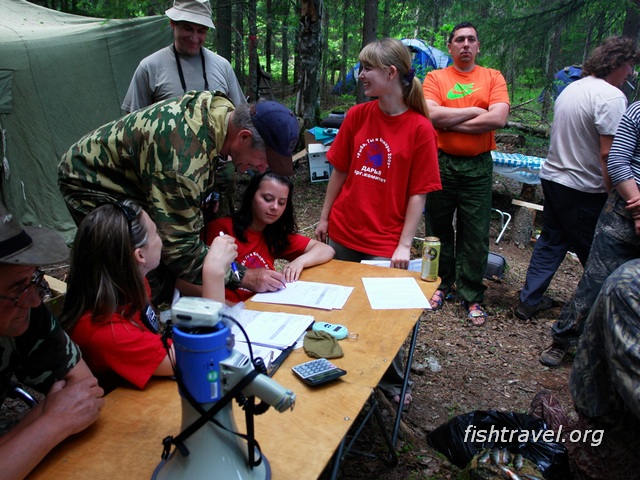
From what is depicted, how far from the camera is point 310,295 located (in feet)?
7.20

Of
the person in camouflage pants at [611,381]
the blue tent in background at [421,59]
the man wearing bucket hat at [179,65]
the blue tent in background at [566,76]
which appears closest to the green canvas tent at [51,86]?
the man wearing bucket hat at [179,65]

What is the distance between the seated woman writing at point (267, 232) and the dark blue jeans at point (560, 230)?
6.37 ft

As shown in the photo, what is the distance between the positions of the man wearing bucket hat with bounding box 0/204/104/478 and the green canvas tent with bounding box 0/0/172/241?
13.3 feet

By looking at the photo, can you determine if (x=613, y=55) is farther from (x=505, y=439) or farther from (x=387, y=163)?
(x=505, y=439)

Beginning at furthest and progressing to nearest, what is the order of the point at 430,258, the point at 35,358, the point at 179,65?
the point at 179,65, the point at 430,258, the point at 35,358

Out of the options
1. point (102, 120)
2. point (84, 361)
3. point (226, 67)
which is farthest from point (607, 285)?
point (102, 120)

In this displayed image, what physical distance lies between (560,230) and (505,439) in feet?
6.62

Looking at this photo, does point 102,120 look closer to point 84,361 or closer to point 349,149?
point 349,149

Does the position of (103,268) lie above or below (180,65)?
below

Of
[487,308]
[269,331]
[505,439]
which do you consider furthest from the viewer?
[487,308]

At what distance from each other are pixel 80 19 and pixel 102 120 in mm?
1341

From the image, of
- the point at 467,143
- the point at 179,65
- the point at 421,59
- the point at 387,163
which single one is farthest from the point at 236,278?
the point at 421,59

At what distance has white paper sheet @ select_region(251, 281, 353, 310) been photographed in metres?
2.10

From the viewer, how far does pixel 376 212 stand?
280cm
